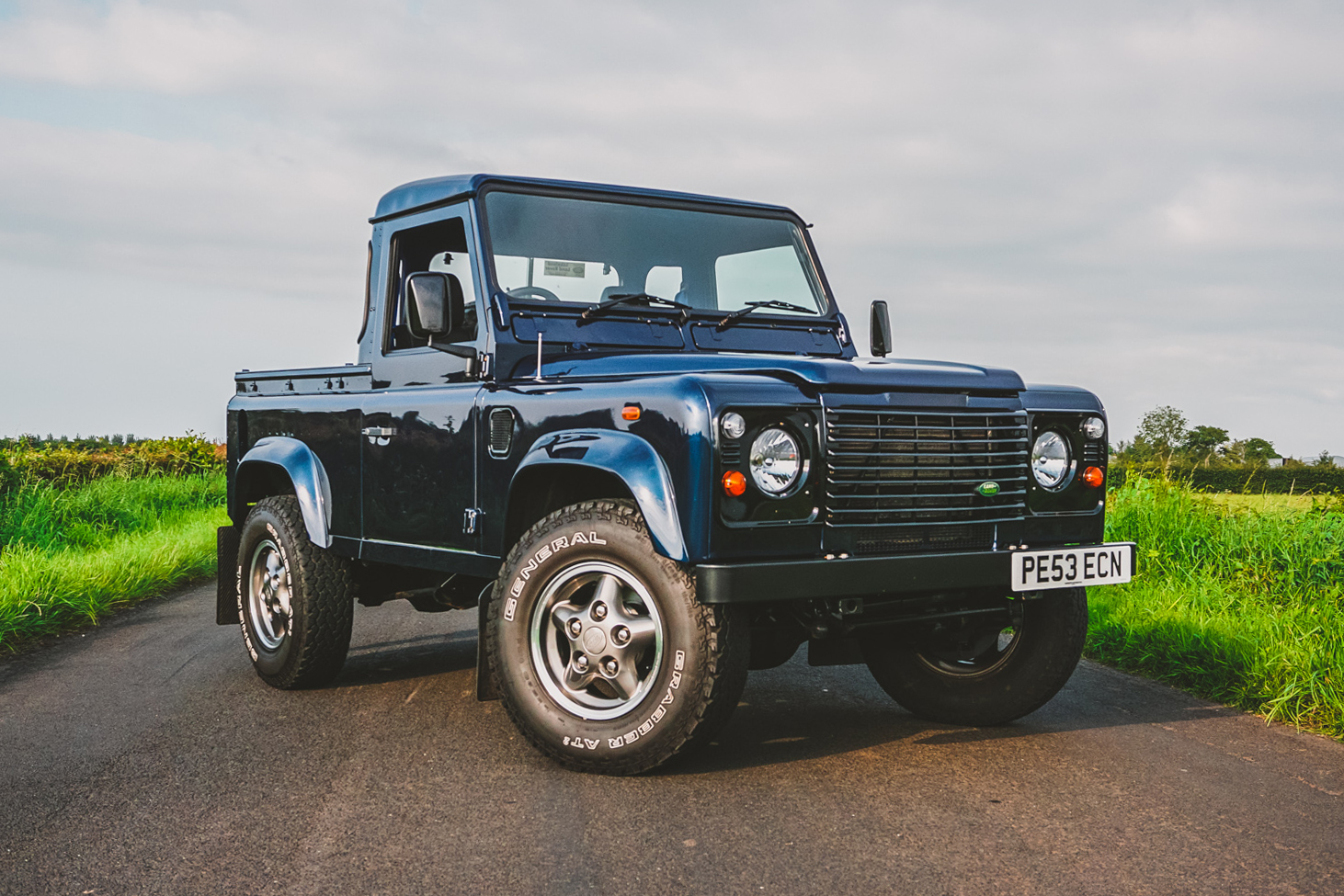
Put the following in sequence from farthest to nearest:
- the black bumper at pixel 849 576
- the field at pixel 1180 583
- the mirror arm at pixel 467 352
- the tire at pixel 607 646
Result: the field at pixel 1180 583, the mirror arm at pixel 467 352, the tire at pixel 607 646, the black bumper at pixel 849 576

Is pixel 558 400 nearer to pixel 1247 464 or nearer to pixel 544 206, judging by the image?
pixel 544 206

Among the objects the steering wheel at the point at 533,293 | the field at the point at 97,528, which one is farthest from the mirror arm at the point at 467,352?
the field at the point at 97,528

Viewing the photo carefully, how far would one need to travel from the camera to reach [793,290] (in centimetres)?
596

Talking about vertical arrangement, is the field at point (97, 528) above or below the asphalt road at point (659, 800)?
above

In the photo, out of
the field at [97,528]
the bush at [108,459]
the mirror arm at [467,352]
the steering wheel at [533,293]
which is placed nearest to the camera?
the mirror arm at [467,352]

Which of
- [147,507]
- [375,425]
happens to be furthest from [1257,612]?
[147,507]

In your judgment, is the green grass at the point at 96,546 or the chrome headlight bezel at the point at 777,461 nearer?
the chrome headlight bezel at the point at 777,461

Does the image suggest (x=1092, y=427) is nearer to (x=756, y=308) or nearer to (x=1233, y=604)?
(x=756, y=308)

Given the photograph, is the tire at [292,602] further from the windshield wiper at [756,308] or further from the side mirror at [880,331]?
the side mirror at [880,331]

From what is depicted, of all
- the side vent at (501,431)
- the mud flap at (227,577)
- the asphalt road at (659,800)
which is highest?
the side vent at (501,431)

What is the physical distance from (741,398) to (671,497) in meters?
0.39

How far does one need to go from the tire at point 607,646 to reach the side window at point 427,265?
1342 millimetres

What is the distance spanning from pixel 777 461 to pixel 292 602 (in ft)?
9.58

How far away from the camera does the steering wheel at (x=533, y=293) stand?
521cm
